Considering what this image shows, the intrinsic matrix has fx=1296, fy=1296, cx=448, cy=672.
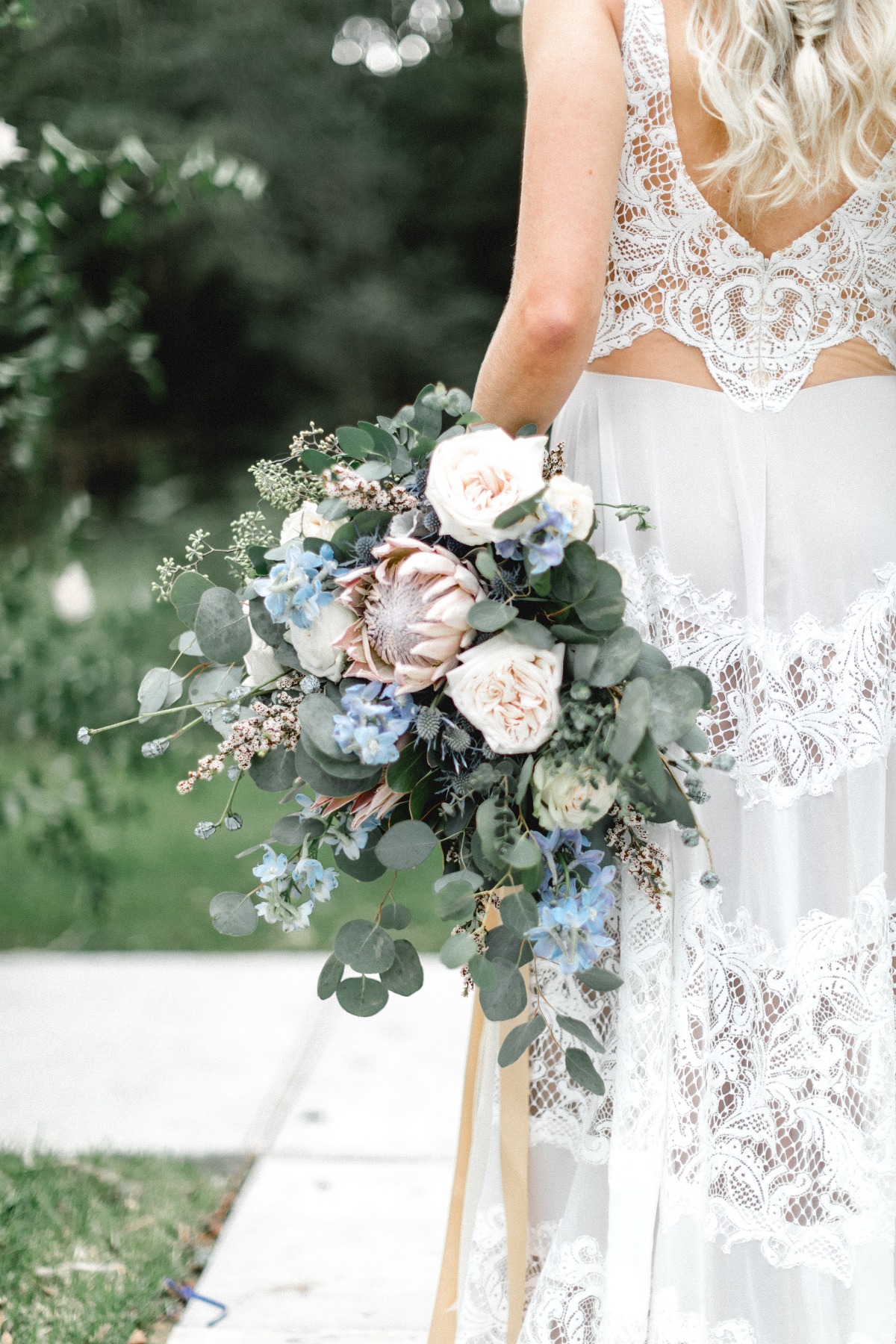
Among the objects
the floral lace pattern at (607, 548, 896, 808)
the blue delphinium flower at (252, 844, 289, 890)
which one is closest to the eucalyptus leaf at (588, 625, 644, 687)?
the floral lace pattern at (607, 548, 896, 808)

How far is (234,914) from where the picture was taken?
1512mm

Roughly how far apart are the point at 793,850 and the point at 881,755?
0.16 meters

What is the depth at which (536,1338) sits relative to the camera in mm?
1598

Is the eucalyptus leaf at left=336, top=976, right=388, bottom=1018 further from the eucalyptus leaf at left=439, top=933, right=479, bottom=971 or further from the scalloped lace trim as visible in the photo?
the scalloped lace trim

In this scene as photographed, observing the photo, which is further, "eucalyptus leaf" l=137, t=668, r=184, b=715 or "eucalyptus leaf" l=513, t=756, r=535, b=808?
"eucalyptus leaf" l=137, t=668, r=184, b=715

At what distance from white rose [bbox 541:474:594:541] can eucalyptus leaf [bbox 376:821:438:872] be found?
1.16 feet

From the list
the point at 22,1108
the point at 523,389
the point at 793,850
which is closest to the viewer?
the point at 523,389

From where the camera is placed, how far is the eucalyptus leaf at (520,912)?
1376mm

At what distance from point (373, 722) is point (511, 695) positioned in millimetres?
153

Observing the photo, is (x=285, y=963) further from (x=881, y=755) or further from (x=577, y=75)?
(x=577, y=75)

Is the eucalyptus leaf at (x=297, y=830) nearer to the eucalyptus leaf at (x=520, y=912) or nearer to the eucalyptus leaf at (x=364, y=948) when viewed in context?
the eucalyptus leaf at (x=364, y=948)

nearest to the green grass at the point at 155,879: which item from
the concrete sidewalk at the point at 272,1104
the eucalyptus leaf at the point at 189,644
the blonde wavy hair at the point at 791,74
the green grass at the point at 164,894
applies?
the green grass at the point at 164,894

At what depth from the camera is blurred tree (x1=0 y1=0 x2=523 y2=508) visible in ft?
36.2

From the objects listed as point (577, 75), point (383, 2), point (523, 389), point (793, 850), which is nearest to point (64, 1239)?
point (793, 850)
